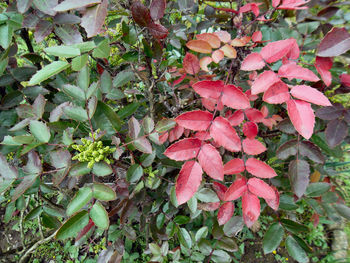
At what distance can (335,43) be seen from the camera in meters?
0.66

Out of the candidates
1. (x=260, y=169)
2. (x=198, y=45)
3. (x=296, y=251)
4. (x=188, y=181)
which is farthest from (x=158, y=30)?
(x=296, y=251)

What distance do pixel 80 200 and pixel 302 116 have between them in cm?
55

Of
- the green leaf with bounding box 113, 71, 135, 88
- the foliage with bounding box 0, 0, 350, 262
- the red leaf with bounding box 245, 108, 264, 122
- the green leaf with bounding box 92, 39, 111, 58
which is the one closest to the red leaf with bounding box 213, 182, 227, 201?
the foliage with bounding box 0, 0, 350, 262

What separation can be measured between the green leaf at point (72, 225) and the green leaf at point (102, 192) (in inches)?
2.1

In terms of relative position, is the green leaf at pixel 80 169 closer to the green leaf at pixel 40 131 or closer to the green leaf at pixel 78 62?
the green leaf at pixel 40 131

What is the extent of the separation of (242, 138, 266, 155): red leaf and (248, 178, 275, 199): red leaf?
3.9 inches

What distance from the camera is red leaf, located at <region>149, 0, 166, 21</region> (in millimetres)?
625

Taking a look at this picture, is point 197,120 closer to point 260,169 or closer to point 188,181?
point 188,181

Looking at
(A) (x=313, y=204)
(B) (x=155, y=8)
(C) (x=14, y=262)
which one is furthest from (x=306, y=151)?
(C) (x=14, y=262)

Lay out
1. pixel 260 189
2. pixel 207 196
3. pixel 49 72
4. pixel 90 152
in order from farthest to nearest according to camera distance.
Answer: pixel 207 196
pixel 260 189
pixel 90 152
pixel 49 72

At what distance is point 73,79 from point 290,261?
1456 mm

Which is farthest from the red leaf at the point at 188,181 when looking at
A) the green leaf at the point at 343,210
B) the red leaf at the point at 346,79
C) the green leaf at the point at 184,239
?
the green leaf at the point at 343,210

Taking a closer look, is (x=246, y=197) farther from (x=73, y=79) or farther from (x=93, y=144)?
(x=73, y=79)

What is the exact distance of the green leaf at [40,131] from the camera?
65 centimetres
